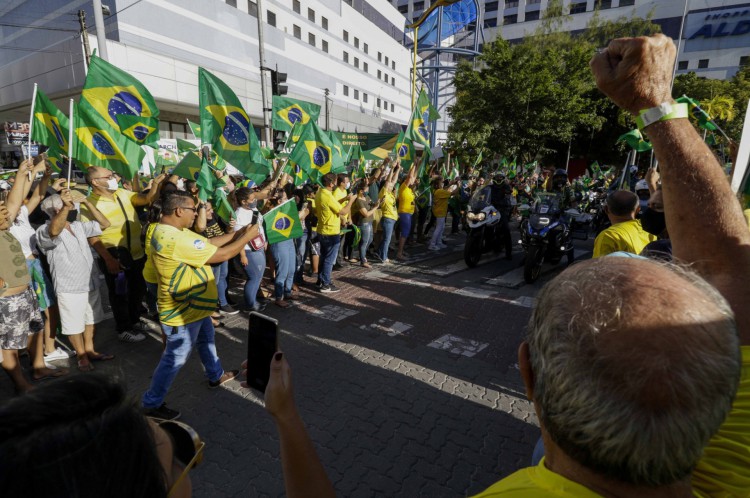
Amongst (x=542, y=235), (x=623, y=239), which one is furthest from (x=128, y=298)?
(x=542, y=235)

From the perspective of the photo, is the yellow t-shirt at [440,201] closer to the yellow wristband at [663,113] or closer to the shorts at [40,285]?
the shorts at [40,285]

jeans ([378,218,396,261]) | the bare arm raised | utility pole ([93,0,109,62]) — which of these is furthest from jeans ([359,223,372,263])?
utility pole ([93,0,109,62])

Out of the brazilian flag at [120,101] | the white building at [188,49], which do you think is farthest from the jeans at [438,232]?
the white building at [188,49]

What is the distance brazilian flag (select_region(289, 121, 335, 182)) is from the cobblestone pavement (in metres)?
2.11

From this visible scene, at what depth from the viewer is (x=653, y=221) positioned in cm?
329

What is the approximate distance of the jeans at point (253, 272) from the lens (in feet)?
17.3

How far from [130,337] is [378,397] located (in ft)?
10.00

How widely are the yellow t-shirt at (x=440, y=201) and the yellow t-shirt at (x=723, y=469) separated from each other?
861 centimetres

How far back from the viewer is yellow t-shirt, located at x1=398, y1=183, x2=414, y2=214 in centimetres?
882

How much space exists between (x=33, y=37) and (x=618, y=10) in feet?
183

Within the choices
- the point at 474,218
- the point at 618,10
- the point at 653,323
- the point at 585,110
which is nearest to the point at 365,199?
the point at 474,218

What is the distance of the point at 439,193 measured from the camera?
377 inches

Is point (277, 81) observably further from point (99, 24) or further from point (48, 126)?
point (48, 126)

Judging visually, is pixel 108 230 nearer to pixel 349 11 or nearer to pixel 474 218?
pixel 474 218
